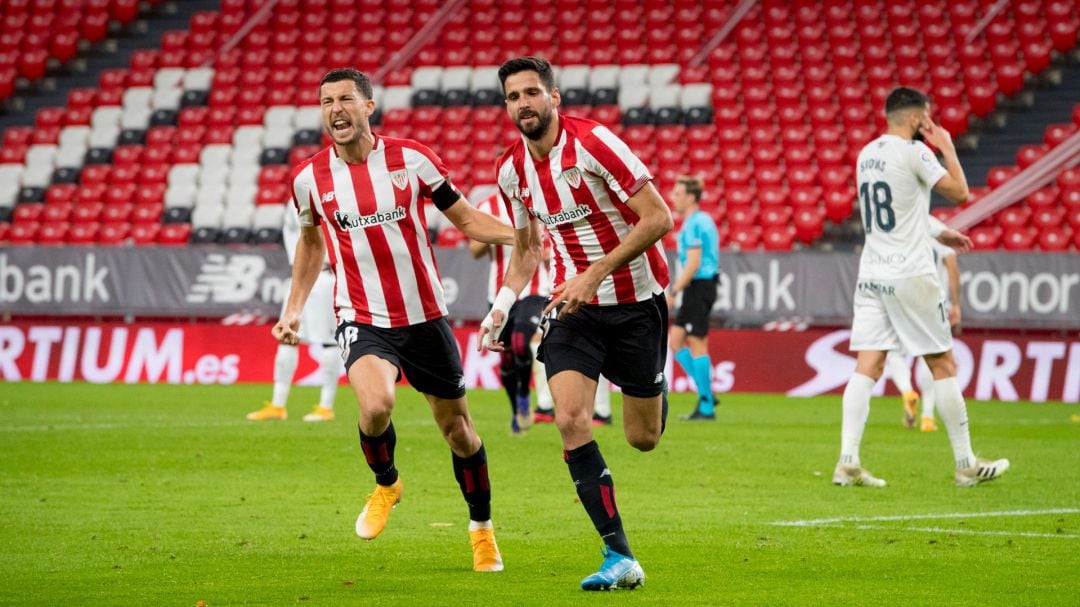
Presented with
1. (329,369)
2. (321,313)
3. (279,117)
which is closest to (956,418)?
(329,369)

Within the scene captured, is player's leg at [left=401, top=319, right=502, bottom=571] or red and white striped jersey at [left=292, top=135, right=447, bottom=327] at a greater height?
red and white striped jersey at [left=292, top=135, right=447, bottom=327]

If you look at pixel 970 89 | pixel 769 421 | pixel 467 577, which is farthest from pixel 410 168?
pixel 970 89

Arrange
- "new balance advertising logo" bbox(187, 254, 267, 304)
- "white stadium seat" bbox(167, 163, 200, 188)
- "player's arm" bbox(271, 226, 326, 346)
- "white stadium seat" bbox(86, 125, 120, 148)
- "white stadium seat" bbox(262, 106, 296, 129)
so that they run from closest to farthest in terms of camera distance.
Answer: "player's arm" bbox(271, 226, 326, 346), "new balance advertising logo" bbox(187, 254, 267, 304), "white stadium seat" bbox(167, 163, 200, 188), "white stadium seat" bbox(262, 106, 296, 129), "white stadium seat" bbox(86, 125, 120, 148)

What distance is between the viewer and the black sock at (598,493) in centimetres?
614

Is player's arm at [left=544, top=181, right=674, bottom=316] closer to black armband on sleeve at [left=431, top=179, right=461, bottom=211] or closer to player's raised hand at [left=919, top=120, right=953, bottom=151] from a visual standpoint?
black armband on sleeve at [left=431, top=179, right=461, bottom=211]

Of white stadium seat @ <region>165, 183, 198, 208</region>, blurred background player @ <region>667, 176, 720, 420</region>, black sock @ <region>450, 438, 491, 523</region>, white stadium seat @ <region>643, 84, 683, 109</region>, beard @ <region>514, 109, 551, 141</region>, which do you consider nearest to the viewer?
beard @ <region>514, 109, 551, 141</region>

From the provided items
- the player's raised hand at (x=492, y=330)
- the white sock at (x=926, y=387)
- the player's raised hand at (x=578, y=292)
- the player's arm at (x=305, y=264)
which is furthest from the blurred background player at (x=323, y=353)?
the player's raised hand at (x=578, y=292)

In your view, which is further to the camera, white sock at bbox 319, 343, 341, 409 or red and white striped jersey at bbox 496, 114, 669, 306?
white sock at bbox 319, 343, 341, 409

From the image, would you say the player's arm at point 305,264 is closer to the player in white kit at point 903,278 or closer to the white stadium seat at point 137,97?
the player in white kit at point 903,278

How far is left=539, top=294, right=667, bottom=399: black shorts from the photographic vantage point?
6.54 meters

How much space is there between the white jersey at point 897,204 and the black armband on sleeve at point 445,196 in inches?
134

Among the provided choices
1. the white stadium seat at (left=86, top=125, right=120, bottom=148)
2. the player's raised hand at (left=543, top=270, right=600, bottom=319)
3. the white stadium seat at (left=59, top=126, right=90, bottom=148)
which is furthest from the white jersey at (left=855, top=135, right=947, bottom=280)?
the white stadium seat at (left=59, top=126, right=90, bottom=148)

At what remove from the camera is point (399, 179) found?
22.9 feet

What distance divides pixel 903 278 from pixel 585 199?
145 inches
